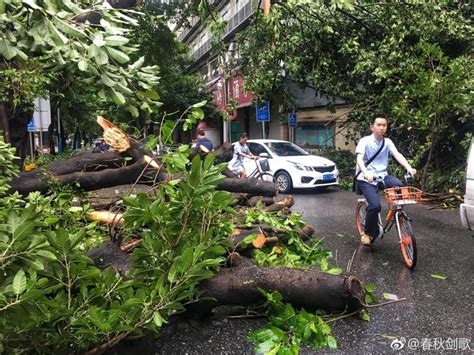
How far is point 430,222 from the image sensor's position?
7863 mm

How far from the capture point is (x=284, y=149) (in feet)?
43.5

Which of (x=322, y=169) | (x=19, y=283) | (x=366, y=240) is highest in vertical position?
(x=322, y=169)

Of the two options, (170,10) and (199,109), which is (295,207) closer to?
(199,109)

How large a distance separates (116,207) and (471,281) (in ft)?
13.2

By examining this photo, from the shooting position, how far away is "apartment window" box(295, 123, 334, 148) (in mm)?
21264

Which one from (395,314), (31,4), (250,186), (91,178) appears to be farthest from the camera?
(250,186)

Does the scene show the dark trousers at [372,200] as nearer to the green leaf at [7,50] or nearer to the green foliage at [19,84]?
the green leaf at [7,50]

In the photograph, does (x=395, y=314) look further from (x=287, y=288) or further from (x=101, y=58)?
(x=101, y=58)

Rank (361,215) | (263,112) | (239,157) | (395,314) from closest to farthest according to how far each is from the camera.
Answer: (395,314)
(361,215)
(239,157)
(263,112)

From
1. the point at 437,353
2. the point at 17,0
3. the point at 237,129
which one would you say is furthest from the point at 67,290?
the point at 237,129

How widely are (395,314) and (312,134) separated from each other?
19575mm

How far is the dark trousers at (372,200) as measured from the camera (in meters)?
5.46

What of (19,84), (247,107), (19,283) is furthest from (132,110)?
(247,107)

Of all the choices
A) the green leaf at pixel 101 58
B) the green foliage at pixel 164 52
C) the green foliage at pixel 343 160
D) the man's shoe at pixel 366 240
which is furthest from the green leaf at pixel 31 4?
the green foliage at pixel 343 160
